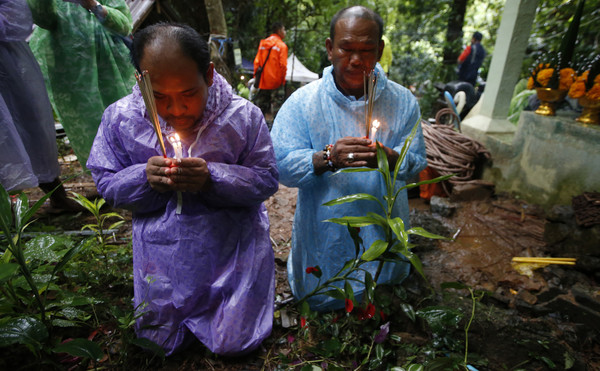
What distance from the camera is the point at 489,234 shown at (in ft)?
10.1

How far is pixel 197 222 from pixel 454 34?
9.63 metres

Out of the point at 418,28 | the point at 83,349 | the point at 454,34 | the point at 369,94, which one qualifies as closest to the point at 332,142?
the point at 369,94

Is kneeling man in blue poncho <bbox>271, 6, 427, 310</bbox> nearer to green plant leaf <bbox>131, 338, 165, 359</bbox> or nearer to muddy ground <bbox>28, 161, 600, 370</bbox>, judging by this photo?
muddy ground <bbox>28, 161, 600, 370</bbox>

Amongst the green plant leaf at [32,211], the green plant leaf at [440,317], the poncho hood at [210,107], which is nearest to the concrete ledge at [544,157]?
the green plant leaf at [440,317]

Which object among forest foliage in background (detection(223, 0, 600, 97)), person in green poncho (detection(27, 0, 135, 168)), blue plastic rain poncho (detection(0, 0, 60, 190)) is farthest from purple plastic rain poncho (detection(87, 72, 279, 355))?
forest foliage in background (detection(223, 0, 600, 97))

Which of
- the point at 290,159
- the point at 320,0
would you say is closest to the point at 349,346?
the point at 290,159

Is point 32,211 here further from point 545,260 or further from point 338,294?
point 545,260

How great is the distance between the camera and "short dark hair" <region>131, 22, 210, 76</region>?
1254 mm

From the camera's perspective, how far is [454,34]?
28.6 feet

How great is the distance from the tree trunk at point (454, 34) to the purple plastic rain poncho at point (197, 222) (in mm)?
9017

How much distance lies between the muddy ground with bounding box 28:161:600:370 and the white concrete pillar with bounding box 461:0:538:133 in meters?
1.02

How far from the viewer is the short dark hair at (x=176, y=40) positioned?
1.25m

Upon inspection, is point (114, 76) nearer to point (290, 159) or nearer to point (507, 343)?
point (290, 159)

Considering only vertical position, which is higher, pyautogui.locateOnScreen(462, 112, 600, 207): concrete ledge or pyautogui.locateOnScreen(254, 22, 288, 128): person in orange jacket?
pyautogui.locateOnScreen(254, 22, 288, 128): person in orange jacket
